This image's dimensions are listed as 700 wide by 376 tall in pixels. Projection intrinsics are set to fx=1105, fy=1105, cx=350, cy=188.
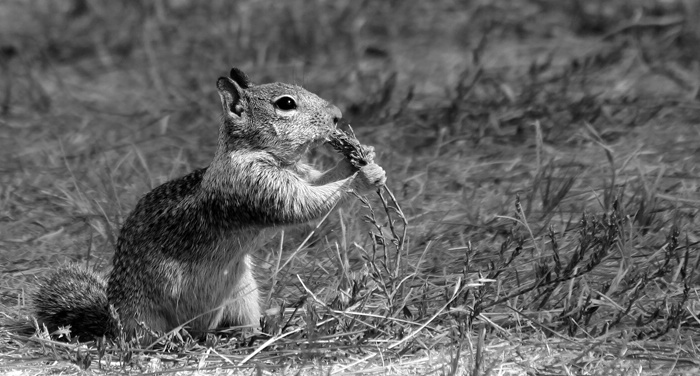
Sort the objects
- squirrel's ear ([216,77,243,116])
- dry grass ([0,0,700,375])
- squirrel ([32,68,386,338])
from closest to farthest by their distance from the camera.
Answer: dry grass ([0,0,700,375]), squirrel ([32,68,386,338]), squirrel's ear ([216,77,243,116])

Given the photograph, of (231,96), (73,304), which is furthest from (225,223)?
(73,304)

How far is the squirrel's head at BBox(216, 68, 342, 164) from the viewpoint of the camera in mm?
3869

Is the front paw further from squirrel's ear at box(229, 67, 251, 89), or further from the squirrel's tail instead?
the squirrel's tail

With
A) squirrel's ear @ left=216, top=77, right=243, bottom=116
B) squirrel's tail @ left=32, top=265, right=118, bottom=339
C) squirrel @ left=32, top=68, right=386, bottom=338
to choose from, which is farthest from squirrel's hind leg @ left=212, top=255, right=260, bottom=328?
squirrel's ear @ left=216, top=77, right=243, bottom=116

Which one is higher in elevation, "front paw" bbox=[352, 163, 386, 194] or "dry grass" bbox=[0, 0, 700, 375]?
"front paw" bbox=[352, 163, 386, 194]

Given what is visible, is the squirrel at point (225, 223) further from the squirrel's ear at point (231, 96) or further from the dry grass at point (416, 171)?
the dry grass at point (416, 171)

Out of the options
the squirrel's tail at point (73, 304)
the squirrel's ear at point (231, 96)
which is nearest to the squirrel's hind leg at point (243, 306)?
the squirrel's tail at point (73, 304)

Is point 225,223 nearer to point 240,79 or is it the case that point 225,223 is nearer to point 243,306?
point 243,306

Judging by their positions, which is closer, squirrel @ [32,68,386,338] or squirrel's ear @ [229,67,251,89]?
squirrel @ [32,68,386,338]

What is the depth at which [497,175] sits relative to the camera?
542cm

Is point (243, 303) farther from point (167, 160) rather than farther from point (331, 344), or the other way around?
point (167, 160)

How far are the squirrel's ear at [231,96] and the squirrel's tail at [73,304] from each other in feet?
2.68

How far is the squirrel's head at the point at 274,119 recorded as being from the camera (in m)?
3.87

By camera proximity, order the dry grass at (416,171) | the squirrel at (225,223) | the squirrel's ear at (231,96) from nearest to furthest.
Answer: the dry grass at (416,171) → the squirrel at (225,223) → the squirrel's ear at (231,96)
